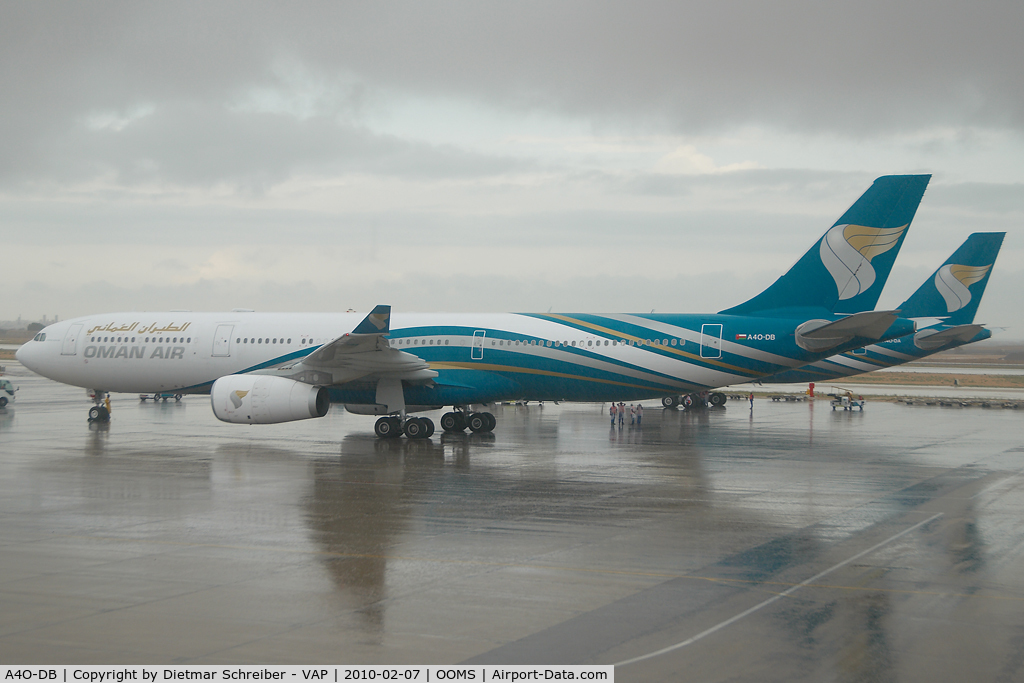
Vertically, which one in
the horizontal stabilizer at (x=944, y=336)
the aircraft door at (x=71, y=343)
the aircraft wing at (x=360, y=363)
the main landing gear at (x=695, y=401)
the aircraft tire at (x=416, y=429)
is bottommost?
the aircraft tire at (x=416, y=429)

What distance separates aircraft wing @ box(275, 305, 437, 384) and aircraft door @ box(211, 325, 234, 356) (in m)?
3.08

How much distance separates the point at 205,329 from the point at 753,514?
20.1m

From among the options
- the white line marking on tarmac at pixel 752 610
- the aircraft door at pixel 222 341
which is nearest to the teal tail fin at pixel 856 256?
the white line marking on tarmac at pixel 752 610

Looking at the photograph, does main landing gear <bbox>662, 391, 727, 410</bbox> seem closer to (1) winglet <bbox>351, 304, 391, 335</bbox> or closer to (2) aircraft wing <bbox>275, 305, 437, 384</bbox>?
(2) aircraft wing <bbox>275, 305, 437, 384</bbox>

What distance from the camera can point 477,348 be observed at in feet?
88.7

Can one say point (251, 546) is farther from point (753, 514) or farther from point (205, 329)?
point (205, 329)

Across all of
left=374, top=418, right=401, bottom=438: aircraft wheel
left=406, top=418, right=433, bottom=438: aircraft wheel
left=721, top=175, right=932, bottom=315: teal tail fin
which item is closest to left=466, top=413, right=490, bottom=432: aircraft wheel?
left=406, top=418, right=433, bottom=438: aircraft wheel

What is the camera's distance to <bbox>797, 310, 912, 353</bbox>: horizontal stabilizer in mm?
22125

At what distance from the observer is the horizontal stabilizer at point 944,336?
38228 mm

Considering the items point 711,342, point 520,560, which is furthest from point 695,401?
point 520,560

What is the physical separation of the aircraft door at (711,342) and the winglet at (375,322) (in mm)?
9103

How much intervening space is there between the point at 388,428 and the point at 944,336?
2604cm

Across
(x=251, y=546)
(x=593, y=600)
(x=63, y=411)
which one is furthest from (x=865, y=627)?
(x=63, y=411)

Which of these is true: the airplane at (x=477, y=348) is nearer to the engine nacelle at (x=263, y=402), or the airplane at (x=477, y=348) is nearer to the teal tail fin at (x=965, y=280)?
the engine nacelle at (x=263, y=402)
